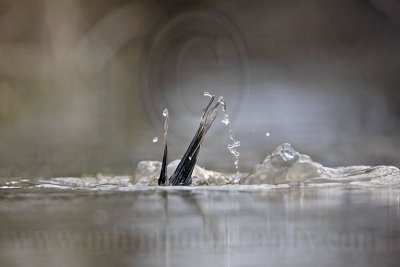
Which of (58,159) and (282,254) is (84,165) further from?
(282,254)

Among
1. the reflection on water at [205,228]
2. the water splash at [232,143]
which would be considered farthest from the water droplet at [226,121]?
the reflection on water at [205,228]

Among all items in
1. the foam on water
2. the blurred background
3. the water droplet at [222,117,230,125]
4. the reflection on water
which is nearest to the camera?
the reflection on water

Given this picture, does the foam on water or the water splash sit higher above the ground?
the water splash

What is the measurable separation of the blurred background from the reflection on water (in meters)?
1.08

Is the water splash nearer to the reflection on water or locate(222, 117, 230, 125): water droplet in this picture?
locate(222, 117, 230, 125): water droplet

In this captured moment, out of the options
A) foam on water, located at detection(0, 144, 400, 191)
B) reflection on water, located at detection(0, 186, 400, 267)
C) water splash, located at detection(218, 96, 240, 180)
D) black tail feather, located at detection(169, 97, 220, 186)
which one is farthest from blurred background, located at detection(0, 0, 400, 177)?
reflection on water, located at detection(0, 186, 400, 267)

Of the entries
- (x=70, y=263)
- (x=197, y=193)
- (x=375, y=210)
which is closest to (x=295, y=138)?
(x=197, y=193)

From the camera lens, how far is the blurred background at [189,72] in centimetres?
241

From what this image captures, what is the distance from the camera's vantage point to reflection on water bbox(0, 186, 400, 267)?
69 cm

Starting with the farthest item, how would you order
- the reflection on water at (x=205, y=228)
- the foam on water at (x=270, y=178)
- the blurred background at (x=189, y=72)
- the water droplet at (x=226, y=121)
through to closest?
1. the blurred background at (x=189, y=72)
2. the water droplet at (x=226, y=121)
3. the foam on water at (x=270, y=178)
4. the reflection on water at (x=205, y=228)

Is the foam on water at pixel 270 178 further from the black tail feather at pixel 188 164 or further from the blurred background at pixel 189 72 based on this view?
the blurred background at pixel 189 72

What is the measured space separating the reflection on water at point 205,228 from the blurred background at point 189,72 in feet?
3.53

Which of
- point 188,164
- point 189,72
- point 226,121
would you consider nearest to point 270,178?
point 188,164

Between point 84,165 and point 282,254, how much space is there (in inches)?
61.0
